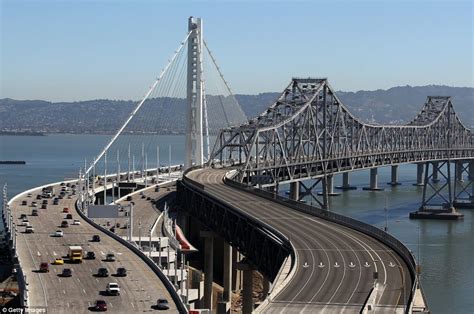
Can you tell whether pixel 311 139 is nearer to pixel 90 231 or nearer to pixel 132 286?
pixel 90 231

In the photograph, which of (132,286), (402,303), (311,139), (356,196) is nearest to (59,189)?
(311,139)

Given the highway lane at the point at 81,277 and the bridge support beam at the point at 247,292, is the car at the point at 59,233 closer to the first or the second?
the highway lane at the point at 81,277

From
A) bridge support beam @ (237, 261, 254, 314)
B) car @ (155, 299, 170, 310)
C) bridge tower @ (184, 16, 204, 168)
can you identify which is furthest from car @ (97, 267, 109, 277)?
bridge tower @ (184, 16, 204, 168)

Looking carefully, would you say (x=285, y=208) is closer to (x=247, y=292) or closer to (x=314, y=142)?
(x=247, y=292)

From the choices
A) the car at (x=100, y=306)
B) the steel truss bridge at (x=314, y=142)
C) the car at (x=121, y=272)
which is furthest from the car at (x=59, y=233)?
the steel truss bridge at (x=314, y=142)

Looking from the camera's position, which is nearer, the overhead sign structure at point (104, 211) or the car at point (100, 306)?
the car at point (100, 306)

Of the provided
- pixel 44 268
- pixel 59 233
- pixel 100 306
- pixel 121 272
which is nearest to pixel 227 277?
pixel 59 233
